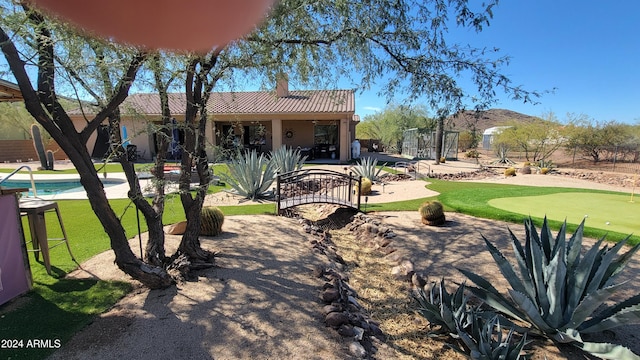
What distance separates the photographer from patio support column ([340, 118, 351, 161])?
19138mm

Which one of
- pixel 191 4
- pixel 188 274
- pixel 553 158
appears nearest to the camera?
pixel 191 4

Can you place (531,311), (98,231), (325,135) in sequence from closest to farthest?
1. (531,311)
2. (98,231)
3. (325,135)

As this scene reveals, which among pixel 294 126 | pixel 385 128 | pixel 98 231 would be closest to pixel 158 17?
pixel 98 231

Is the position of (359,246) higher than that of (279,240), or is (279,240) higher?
(279,240)

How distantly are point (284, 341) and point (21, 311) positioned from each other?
8.65 feet

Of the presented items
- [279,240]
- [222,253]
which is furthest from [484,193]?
[222,253]

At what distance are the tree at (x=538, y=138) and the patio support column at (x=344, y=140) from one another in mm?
14470

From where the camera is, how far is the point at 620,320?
2633mm

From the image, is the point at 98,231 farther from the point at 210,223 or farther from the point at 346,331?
the point at 346,331

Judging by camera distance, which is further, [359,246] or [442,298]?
[359,246]

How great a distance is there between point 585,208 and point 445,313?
733 cm

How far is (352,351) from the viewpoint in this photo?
2676 mm

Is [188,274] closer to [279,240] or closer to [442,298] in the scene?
[279,240]

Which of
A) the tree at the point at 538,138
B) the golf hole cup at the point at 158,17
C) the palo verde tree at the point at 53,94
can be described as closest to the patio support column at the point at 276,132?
the palo verde tree at the point at 53,94
